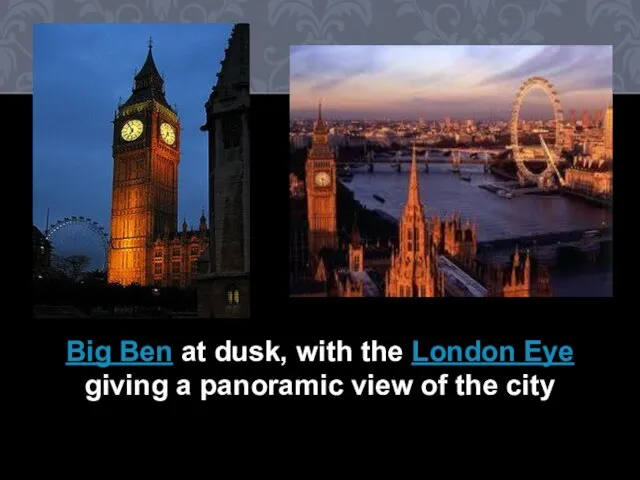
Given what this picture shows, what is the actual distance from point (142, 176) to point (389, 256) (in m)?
1.55

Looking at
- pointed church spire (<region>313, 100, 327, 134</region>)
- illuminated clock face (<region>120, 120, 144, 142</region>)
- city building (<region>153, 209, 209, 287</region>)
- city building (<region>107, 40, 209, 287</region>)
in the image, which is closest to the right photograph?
pointed church spire (<region>313, 100, 327, 134</region>)

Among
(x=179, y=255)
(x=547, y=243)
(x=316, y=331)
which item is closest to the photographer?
(x=316, y=331)

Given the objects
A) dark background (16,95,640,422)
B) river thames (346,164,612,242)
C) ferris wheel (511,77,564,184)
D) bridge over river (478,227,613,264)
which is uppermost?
ferris wheel (511,77,564,184)

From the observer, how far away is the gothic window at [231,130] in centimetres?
442

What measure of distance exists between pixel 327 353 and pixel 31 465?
185 cm

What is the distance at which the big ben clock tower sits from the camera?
4.44 meters

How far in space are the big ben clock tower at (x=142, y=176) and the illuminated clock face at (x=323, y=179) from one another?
89 cm

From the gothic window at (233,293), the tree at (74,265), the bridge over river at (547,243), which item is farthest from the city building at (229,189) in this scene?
the bridge over river at (547,243)

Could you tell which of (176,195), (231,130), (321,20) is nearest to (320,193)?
(231,130)

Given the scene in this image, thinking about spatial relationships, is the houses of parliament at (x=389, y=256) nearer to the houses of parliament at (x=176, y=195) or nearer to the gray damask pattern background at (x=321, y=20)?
the houses of parliament at (x=176, y=195)

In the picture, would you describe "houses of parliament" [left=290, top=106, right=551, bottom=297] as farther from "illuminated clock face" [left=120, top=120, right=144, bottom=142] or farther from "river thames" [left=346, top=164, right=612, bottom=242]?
"illuminated clock face" [left=120, top=120, right=144, bottom=142]

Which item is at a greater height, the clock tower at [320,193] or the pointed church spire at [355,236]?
the clock tower at [320,193]

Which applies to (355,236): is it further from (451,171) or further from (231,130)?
(231,130)

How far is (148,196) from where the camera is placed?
14.9 feet
